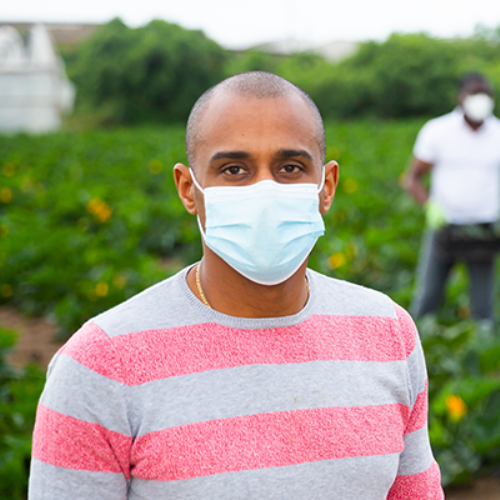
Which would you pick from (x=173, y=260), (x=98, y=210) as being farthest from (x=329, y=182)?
(x=173, y=260)

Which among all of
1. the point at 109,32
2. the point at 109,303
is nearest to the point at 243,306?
the point at 109,303

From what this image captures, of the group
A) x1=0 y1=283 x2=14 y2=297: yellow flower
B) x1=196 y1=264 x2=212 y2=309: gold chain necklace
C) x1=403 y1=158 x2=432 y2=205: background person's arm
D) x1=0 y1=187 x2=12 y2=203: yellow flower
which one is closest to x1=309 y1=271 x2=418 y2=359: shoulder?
x1=196 y1=264 x2=212 y2=309: gold chain necklace

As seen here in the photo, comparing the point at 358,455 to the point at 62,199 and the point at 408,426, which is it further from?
the point at 62,199

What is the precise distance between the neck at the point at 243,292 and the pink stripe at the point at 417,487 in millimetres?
446

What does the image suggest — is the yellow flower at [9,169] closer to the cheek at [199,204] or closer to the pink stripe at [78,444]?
the cheek at [199,204]

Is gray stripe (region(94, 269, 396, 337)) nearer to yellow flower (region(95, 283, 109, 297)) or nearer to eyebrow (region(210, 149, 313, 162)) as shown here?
eyebrow (region(210, 149, 313, 162))

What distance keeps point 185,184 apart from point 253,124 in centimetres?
27

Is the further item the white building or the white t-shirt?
the white building

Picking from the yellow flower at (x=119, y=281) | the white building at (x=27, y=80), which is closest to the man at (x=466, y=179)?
the yellow flower at (x=119, y=281)

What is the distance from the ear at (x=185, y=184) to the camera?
1426mm

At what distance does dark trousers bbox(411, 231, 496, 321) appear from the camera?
454 cm

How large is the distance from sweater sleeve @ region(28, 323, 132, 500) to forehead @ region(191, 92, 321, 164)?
46cm

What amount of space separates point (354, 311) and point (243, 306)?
0.25 metres

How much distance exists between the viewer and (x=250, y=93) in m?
1.27
